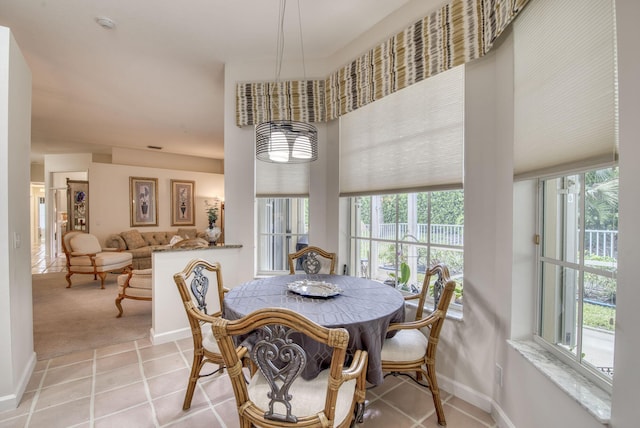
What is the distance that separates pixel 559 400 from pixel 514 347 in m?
0.33

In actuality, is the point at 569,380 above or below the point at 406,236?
below

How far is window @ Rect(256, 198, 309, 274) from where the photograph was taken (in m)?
3.38

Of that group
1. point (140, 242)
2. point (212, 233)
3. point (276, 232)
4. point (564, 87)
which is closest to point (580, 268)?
point (564, 87)

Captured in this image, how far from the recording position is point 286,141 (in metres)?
2.07

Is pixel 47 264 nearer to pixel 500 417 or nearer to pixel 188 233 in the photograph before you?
pixel 188 233

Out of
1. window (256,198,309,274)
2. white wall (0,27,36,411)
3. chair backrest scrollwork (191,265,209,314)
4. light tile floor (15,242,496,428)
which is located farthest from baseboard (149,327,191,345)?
chair backrest scrollwork (191,265,209,314)

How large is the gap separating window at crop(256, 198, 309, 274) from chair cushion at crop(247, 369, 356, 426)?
202cm

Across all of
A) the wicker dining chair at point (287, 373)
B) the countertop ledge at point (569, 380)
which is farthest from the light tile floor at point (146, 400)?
the wicker dining chair at point (287, 373)

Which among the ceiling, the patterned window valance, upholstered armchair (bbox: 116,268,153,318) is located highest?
the ceiling

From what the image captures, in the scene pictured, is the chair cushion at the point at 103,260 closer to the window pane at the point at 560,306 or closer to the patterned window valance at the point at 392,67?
the patterned window valance at the point at 392,67

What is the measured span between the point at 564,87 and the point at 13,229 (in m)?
3.41

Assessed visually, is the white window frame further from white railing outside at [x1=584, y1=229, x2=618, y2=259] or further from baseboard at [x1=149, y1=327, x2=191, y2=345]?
baseboard at [x1=149, y1=327, x2=191, y2=345]

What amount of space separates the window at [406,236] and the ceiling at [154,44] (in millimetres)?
1648

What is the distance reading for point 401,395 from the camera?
207 cm
